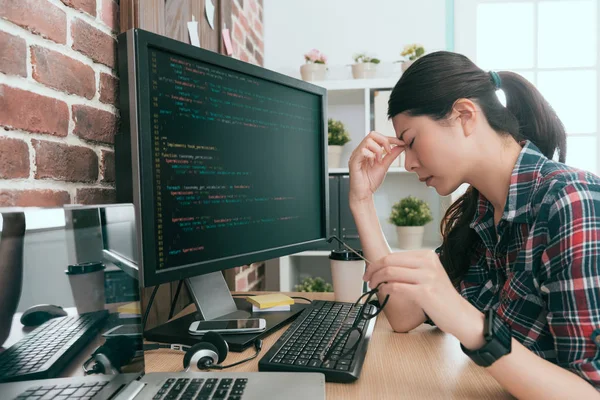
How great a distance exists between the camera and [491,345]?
24.8 inches

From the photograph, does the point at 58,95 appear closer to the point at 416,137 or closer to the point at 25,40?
the point at 25,40

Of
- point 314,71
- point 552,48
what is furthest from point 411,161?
point 552,48

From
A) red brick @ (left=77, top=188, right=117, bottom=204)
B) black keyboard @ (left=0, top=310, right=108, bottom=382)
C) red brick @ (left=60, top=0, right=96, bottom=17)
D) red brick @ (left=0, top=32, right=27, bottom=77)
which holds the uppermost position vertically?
red brick @ (left=60, top=0, right=96, bottom=17)

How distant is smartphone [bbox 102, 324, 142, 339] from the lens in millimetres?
573

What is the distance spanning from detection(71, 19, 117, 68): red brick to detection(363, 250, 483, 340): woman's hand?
0.67 meters

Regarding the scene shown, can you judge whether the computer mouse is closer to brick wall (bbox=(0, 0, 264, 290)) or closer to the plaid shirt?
brick wall (bbox=(0, 0, 264, 290))

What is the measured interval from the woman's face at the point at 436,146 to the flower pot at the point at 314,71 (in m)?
1.44

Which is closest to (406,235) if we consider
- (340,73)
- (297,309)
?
(340,73)

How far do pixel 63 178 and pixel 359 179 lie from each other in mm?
678

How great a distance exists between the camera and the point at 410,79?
3.12 ft

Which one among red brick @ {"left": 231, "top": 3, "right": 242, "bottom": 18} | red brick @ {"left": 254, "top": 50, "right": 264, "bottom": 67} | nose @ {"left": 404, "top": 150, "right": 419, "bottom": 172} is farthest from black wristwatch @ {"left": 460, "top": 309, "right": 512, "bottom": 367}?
red brick @ {"left": 254, "top": 50, "right": 264, "bottom": 67}

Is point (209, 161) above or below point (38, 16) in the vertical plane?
below

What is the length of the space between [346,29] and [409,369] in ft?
7.09

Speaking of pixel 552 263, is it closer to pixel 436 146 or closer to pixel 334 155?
pixel 436 146
